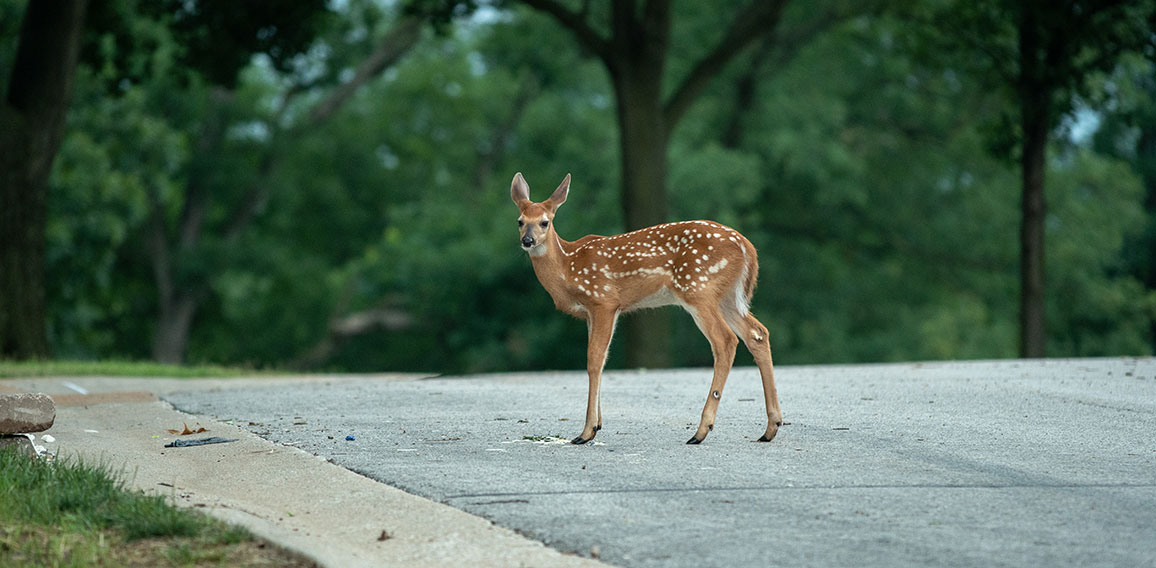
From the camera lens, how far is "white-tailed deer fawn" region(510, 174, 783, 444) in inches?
335

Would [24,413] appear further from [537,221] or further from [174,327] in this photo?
[174,327]

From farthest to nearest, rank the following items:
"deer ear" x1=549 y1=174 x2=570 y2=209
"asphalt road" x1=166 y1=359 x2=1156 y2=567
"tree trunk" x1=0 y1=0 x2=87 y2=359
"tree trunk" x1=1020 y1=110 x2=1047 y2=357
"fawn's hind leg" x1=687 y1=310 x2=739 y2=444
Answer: "tree trunk" x1=1020 y1=110 x2=1047 y2=357
"tree trunk" x1=0 y1=0 x2=87 y2=359
"deer ear" x1=549 y1=174 x2=570 y2=209
"fawn's hind leg" x1=687 y1=310 x2=739 y2=444
"asphalt road" x1=166 y1=359 x2=1156 y2=567

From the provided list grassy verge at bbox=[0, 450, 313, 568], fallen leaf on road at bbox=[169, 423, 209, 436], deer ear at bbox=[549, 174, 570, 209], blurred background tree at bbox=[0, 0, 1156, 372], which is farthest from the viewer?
blurred background tree at bbox=[0, 0, 1156, 372]

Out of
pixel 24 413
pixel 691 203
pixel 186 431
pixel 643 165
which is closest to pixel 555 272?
pixel 186 431

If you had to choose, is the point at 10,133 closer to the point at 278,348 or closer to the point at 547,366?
the point at 547,366

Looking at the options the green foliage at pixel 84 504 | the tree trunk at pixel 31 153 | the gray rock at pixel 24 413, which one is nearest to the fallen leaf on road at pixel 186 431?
the gray rock at pixel 24 413

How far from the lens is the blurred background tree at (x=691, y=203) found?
3116cm

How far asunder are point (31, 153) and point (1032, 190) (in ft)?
49.7

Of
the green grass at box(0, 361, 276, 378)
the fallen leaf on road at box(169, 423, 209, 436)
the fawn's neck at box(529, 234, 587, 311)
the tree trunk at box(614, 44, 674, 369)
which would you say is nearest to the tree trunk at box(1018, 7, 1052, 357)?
the tree trunk at box(614, 44, 674, 369)

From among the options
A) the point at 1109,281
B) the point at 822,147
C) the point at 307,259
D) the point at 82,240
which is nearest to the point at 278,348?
the point at 307,259

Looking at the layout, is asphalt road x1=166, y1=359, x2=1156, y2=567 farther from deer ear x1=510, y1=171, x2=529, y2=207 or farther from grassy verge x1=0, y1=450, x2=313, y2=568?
deer ear x1=510, y1=171, x2=529, y2=207

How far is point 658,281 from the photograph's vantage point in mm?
8641

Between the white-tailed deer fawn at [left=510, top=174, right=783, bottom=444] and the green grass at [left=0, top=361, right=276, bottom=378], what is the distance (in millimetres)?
8154

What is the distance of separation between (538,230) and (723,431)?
1.83 metres
